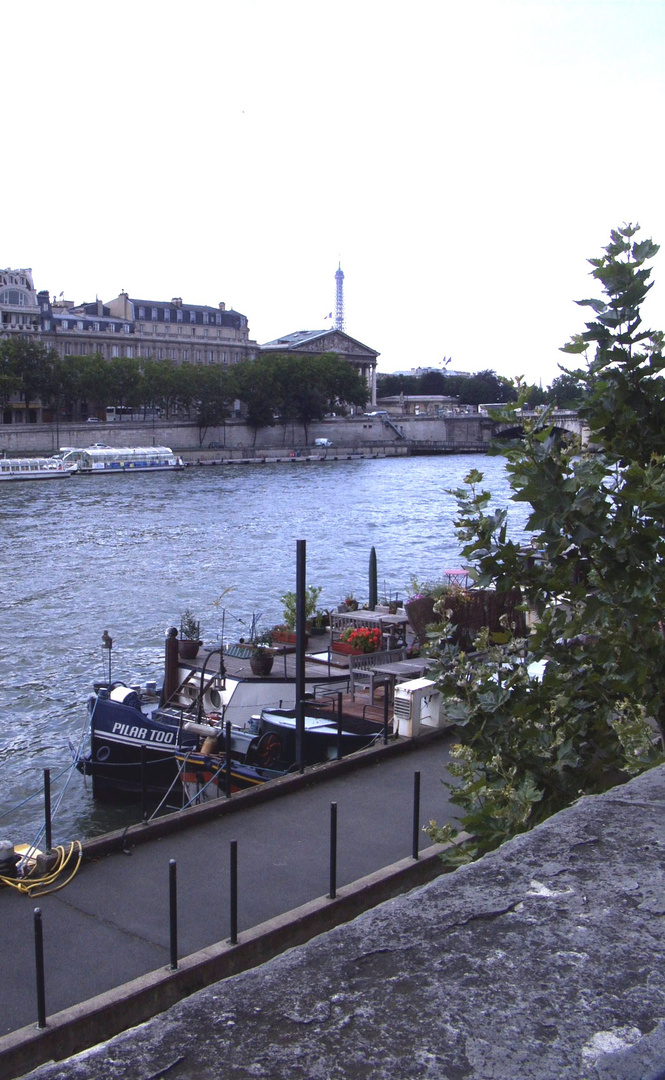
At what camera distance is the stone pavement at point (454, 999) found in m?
1.04

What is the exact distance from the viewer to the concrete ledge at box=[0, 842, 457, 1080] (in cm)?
501

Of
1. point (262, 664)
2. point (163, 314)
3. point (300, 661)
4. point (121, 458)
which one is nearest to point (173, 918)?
point (300, 661)

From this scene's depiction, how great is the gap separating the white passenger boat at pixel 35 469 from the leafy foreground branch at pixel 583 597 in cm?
6170

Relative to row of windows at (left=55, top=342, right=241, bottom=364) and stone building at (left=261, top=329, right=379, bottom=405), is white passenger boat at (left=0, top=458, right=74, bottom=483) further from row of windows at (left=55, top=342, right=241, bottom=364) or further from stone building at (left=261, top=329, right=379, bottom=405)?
stone building at (left=261, top=329, right=379, bottom=405)

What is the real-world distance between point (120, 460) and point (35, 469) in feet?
24.4

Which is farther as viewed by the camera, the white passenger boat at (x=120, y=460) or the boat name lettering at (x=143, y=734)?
the white passenger boat at (x=120, y=460)

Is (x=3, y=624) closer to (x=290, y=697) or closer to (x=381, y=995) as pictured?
(x=290, y=697)

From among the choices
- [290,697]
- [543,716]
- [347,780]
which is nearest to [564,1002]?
[543,716]

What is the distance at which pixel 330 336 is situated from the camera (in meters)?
122

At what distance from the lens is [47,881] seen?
7.03m

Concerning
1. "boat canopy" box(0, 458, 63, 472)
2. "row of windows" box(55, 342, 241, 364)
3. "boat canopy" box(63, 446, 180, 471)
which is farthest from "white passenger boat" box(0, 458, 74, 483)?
"row of windows" box(55, 342, 241, 364)

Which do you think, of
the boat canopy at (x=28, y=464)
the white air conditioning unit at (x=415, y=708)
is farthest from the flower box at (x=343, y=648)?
the boat canopy at (x=28, y=464)

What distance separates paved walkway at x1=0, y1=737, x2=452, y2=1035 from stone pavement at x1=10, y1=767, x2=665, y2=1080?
4.84m

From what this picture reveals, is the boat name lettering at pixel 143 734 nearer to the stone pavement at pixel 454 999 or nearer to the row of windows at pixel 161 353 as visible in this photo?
the stone pavement at pixel 454 999
